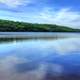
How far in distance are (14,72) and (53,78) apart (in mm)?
1569

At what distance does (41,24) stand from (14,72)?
3986 inches

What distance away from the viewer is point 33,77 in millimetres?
6559

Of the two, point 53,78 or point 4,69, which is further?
point 4,69

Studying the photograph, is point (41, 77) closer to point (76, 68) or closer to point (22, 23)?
point (76, 68)

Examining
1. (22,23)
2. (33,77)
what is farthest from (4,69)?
(22,23)

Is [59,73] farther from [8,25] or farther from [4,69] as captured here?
[8,25]

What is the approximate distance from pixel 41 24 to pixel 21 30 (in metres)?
12.8

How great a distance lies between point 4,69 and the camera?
7.66 meters

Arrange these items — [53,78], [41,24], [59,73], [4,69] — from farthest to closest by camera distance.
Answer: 1. [41,24]
2. [4,69]
3. [59,73]
4. [53,78]

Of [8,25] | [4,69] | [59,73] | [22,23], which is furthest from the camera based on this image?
[22,23]

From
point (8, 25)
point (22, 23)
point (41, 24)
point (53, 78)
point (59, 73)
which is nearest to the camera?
point (53, 78)

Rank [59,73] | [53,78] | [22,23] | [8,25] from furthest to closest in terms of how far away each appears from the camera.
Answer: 1. [22,23]
2. [8,25]
3. [59,73]
4. [53,78]

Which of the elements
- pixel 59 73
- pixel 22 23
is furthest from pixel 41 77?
pixel 22 23

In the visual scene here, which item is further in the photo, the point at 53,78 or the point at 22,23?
the point at 22,23
